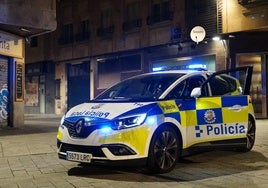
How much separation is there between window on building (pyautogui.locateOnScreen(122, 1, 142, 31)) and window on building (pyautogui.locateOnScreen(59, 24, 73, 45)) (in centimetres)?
627

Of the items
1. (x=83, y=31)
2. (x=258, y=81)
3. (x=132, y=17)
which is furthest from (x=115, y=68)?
(x=258, y=81)

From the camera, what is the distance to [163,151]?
697 cm

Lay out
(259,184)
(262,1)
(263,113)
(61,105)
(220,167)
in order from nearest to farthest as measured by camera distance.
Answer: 1. (259,184)
2. (220,167)
3. (262,1)
4. (263,113)
5. (61,105)

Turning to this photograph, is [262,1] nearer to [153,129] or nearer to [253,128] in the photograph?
[253,128]

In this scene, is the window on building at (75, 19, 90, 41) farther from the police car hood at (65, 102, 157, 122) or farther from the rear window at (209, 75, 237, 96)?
the police car hood at (65, 102, 157, 122)

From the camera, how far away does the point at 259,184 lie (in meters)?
6.31

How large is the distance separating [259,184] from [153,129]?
1.81m

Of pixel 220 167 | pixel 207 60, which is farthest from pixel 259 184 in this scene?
pixel 207 60

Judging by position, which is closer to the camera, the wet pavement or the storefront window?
the wet pavement

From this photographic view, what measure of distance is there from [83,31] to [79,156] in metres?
22.6

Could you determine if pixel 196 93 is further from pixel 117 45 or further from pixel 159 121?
pixel 117 45

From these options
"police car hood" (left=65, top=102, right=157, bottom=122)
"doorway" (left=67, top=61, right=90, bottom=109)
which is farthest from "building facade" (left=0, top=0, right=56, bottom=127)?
"doorway" (left=67, top=61, right=90, bottom=109)

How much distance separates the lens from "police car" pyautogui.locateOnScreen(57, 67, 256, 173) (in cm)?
655

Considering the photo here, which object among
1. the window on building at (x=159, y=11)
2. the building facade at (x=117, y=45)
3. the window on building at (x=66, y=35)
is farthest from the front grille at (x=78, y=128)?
the window on building at (x=66, y=35)
